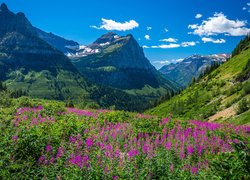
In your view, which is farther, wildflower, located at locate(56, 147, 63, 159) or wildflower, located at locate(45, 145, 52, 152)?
wildflower, located at locate(45, 145, 52, 152)

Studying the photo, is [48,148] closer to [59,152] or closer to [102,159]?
[59,152]

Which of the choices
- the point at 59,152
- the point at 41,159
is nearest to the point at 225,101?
the point at 59,152

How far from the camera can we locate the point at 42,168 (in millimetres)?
10047

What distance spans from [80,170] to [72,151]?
208cm

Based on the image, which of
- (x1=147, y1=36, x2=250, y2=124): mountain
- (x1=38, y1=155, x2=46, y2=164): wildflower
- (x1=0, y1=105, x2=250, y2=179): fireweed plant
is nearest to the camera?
(x1=0, y1=105, x2=250, y2=179): fireweed plant

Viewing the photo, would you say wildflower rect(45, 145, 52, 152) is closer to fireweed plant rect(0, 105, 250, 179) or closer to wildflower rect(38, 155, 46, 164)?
fireweed plant rect(0, 105, 250, 179)

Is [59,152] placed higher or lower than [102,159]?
higher

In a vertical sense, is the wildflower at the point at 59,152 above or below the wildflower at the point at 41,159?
above

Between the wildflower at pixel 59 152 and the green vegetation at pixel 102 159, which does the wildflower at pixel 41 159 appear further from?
the wildflower at pixel 59 152

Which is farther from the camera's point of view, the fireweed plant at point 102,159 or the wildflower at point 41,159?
the wildflower at point 41,159

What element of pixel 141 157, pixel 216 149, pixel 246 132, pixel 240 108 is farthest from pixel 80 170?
pixel 240 108

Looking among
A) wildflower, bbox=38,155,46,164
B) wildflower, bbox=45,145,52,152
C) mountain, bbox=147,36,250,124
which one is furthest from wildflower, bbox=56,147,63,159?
mountain, bbox=147,36,250,124

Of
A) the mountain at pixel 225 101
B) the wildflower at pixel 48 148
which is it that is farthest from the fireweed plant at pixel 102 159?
the mountain at pixel 225 101

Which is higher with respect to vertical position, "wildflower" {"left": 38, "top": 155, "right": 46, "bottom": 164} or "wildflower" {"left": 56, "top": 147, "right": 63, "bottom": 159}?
"wildflower" {"left": 56, "top": 147, "right": 63, "bottom": 159}
